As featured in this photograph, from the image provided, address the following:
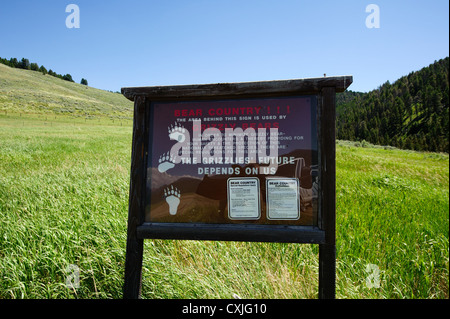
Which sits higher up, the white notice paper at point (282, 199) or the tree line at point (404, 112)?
the tree line at point (404, 112)

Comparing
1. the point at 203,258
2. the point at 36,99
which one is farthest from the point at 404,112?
the point at 203,258

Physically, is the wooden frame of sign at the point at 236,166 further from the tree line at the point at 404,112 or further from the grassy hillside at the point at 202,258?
the tree line at the point at 404,112

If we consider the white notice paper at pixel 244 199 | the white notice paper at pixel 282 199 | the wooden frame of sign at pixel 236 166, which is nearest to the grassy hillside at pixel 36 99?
the wooden frame of sign at pixel 236 166

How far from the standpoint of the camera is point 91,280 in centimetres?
240

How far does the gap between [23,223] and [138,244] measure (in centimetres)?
204

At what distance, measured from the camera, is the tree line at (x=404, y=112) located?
89562mm

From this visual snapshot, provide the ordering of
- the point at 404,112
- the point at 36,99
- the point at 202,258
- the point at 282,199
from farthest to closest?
1. the point at 404,112
2. the point at 36,99
3. the point at 202,258
4. the point at 282,199

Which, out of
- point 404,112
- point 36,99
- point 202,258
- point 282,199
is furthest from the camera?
point 404,112

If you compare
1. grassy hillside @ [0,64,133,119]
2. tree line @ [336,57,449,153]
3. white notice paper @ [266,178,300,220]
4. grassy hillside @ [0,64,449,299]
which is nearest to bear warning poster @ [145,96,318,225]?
white notice paper @ [266,178,300,220]

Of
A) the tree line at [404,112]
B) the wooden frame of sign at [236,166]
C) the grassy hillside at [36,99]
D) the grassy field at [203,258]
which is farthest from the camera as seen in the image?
the tree line at [404,112]

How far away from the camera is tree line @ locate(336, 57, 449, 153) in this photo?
89.6 m

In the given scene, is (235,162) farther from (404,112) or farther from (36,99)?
(404,112)

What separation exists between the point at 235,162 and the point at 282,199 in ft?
1.61

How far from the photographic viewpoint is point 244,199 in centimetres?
207
